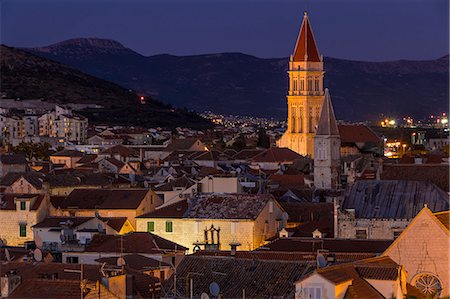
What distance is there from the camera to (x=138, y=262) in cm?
2795

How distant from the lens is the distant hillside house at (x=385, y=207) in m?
33.7

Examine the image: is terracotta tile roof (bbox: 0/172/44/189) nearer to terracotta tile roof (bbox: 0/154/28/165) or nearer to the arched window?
terracotta tile roof (bbox: 0/154/28/165)

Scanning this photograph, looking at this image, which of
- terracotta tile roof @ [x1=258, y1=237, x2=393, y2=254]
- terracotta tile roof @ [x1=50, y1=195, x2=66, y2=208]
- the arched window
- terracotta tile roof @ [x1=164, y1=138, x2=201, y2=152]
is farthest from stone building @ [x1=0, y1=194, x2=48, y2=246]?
terracotta tile roof @ [x1=164, y1=138, x2=201, y2=152]

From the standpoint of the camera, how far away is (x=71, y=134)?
122 meters

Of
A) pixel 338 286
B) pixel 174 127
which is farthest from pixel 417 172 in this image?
pixel 174 127

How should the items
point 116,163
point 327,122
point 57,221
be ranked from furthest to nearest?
1. point 116,163
2. point 327,122
3. point 57,221

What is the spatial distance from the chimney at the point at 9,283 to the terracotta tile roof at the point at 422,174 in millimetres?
19861

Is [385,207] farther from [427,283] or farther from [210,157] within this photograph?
[210,157]

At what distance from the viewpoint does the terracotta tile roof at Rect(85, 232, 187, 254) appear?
103 ft

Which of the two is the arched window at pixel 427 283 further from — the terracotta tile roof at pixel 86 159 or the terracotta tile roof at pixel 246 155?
the terracotta tile roof at pixel 246 155

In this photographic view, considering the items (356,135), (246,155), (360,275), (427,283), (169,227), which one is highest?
(356,135)

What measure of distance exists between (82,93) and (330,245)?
143165mm

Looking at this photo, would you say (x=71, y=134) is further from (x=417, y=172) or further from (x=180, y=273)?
(x=180, y=273)

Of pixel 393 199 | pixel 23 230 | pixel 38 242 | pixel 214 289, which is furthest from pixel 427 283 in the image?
pixel 23 230
